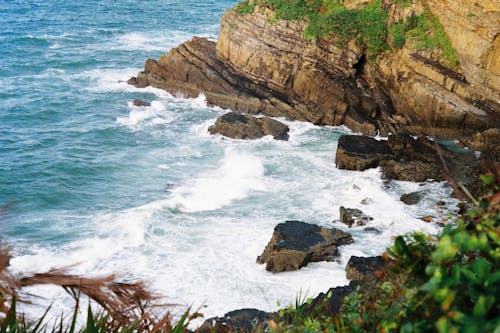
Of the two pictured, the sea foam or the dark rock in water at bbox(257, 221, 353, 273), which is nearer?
the dark rock in water at bbox(257, 221, 353, 273)

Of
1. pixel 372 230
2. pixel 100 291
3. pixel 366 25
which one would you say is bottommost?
pixel 372 230

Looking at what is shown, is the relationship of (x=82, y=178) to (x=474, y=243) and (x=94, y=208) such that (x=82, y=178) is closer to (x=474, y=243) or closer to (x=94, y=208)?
(x=94, y=208)

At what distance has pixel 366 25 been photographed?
102ft

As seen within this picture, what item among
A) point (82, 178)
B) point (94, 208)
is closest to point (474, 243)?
point (94, 208)

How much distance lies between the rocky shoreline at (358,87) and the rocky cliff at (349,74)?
5 cm

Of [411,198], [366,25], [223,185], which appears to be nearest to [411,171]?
[411,198]

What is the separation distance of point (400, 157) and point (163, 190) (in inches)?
386

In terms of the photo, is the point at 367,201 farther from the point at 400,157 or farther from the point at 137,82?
the point at 137,82

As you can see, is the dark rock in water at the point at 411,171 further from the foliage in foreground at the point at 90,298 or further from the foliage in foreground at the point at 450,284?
the foliage in foreground at the point at 90,298

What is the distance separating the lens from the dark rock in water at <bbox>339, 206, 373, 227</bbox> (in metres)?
19.3

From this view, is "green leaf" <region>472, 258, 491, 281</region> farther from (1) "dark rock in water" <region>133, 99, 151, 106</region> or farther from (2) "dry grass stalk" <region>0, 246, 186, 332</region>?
(1) "dark rock in water" <region>133, 99, 151, 106</region>

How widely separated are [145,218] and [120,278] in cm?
1635

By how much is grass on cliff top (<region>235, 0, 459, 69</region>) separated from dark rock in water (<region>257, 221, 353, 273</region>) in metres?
13.7

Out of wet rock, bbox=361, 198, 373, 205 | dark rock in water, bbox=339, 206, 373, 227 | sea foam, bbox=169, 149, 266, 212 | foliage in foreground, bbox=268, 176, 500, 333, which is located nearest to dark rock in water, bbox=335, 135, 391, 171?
wet rock, bbox=361, 198, 373, 205
